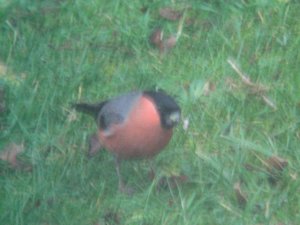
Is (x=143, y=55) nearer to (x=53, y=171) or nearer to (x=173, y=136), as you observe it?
(x=173, y=136)

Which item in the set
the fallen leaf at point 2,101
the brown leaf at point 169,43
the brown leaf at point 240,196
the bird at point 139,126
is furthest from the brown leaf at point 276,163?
the fallen leaf at point 2,101

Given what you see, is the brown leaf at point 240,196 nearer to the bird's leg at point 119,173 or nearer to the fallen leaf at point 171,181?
the fallen leaf at point 171,181

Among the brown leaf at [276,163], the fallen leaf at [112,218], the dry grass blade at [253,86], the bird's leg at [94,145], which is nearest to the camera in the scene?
the fallen leaf at [112,218]

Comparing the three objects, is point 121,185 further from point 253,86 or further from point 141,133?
A: point 253,86

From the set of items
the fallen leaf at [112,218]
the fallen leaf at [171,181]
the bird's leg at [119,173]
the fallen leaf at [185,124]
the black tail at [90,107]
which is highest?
the black tail at [90,107]

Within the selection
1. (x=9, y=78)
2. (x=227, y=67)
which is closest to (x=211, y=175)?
(x=227, y=67)

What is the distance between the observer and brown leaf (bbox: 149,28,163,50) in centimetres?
642

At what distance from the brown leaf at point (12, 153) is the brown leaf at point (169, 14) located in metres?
1.77

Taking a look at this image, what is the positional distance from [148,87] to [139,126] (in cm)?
83

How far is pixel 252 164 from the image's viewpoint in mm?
5273

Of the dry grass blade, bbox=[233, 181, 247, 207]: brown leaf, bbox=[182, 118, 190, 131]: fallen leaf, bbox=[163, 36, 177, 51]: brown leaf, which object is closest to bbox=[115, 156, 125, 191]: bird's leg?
bbox=[182, 118, 190, 131]: fallen leaf

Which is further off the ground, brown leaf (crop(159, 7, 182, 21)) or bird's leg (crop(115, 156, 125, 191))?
brown leaf (crop(159, 7, 182, 21))

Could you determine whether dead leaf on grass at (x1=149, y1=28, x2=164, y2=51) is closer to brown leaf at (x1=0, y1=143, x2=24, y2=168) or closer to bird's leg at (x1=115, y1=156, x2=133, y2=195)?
bird's leg at (x1=115, y1=156, x2=133, y2=195)

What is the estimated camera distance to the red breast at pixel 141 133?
516 cm
